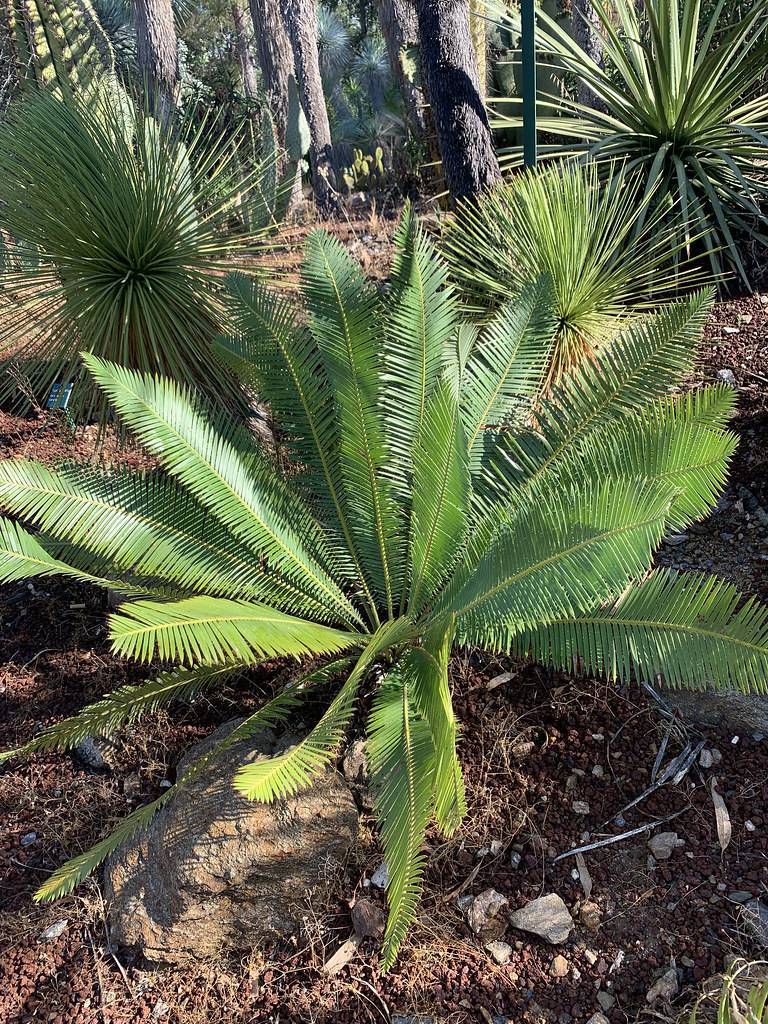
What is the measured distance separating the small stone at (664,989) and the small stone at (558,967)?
21 cm

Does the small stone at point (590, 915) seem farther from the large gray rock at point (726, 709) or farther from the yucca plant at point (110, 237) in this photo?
the yucca plant at point (110, 237)

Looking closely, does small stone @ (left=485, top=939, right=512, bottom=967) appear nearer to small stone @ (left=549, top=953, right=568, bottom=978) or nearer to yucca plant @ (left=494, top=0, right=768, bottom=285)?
small stone @ (left=549, top=953, right=568, bottom=978)

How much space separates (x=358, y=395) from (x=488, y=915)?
1.59 metres

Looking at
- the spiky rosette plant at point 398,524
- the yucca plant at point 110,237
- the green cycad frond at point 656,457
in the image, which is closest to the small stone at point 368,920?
the spiky rosette plant at point 398,524

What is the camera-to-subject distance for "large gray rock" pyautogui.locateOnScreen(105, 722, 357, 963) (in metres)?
2.18

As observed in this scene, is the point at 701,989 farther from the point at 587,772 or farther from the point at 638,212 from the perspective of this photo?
the point at 638,212

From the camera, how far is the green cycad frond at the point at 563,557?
180cm

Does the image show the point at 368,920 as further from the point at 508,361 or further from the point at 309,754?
the point at 508,361

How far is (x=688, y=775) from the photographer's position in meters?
2.43


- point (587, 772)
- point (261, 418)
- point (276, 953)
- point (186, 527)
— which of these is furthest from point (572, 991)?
point (261, 418)

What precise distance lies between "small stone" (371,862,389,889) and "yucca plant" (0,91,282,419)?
196 cm

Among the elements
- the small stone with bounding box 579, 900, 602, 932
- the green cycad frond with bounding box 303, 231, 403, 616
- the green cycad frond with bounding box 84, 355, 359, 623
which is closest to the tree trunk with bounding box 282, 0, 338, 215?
the green cycad frond with bounding box 303, 231, 403, 616

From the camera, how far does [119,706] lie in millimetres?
2336

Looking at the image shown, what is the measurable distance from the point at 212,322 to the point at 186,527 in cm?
110
